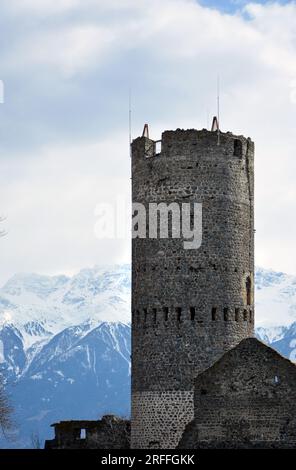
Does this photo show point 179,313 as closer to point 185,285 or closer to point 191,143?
point 185,285

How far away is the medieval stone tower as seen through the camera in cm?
6638

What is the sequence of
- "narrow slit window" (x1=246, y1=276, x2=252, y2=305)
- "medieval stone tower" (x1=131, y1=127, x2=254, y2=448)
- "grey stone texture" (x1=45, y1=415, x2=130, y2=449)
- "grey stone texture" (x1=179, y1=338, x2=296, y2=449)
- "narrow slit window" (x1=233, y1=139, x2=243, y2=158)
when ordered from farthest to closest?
1. "grey stone texture" (x1=45, y1=415, x2=130, y2=449)
2. "narrow slit window" (x1=233, y1=139, x2=243, y2=158)
3. "narrow slit window" (x1=246, y1=276, x2=252, y2=305)
4. "medieval stone tower" (x1=131, y1=127, x2=254, y2=448)
5. "grey stone texture" (x1=179, y1=338, x2=296, y2=449)

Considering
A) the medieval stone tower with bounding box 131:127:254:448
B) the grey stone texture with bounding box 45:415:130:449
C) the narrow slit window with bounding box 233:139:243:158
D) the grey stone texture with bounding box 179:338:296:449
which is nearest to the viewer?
the grey stone texture with bounding box 179:338:296:449

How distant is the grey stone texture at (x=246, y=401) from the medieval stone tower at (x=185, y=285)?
4619 mm

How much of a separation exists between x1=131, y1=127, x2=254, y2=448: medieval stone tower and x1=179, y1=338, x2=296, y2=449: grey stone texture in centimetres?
462

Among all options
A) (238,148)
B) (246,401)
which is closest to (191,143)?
(238,148)

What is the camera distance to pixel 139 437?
6706 cm

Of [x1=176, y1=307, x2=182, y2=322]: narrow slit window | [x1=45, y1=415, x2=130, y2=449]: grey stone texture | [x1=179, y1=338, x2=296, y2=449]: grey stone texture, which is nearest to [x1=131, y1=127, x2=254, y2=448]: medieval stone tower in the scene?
[x1=176, y1=307, x2=182, y2=322]: narrow slit window

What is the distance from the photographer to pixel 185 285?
66688 millimetres

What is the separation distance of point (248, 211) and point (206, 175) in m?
3.03

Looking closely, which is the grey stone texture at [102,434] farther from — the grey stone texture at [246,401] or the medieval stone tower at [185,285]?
the grey stone texture at [246,401]

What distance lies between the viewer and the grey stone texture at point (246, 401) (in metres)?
59.9

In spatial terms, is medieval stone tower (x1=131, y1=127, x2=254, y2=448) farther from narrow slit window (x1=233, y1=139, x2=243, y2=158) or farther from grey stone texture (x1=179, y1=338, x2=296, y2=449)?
grey stone texture (x1=179, y1=338, x2=296, y2=449)

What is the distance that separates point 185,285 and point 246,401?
7852 mm
